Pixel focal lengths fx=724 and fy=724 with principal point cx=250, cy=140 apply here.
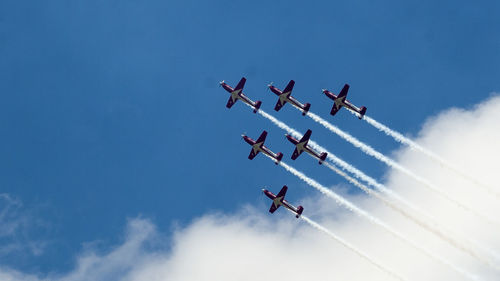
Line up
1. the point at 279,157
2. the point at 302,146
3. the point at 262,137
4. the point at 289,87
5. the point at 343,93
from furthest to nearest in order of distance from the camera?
the point at 262,137 < the point at 289,87 < the point at 279,157 < the point at 343,93 < the point at 302,146

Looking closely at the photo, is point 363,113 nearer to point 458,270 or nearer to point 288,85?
point 288,85

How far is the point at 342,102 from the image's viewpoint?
143 m


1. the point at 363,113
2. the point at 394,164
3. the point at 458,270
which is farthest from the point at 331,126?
the point at 458,270

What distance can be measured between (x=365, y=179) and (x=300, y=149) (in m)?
17.6

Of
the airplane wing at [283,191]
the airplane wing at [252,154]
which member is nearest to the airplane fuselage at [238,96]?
the airplane wing at [252,154]

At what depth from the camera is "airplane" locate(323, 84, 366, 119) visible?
141 meters

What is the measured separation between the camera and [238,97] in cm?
14888

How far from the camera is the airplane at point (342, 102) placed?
462ft

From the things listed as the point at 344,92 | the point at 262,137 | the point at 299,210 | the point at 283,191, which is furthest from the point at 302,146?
the point at 344,92

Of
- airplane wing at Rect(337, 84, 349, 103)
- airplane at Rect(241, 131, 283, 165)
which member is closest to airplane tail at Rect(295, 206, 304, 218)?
airplane at Rect(241, 131, 283, 165)

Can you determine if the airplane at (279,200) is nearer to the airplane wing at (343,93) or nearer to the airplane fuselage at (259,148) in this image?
the airplane fuselage at (259,148)

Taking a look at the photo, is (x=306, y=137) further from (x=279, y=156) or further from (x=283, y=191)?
(x=283, y=191)

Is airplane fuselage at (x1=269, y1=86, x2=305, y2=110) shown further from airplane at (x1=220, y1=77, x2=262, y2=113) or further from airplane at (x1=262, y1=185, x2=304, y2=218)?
airplane at (x1=262, y1=185, x2=304, y2=218)

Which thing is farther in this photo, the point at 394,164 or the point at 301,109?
the point at 301,109
